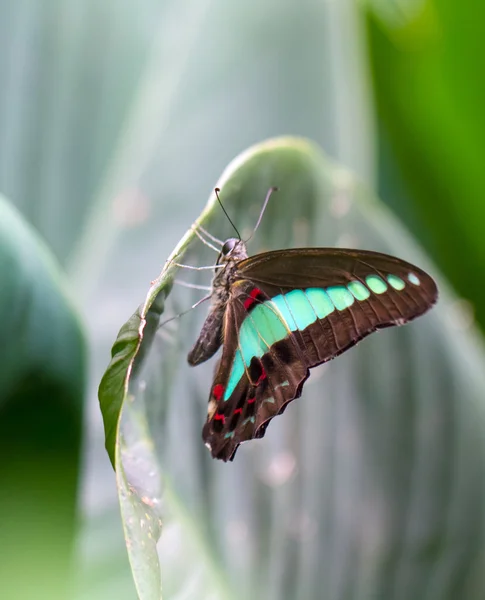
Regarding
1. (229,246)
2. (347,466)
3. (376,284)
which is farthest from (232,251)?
(347,466)

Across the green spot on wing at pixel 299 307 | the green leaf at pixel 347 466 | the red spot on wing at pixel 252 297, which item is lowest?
the green leaf at pixel 347 466

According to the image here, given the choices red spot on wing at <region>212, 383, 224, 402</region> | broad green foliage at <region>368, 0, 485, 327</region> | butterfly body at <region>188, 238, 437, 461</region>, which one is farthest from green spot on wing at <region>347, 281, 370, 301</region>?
broad green foliage at <region>368, 0, 485, 327</region>

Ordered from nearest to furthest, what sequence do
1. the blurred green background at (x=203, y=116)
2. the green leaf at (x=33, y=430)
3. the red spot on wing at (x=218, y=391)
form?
1. the green leaf at (x=33, y=430)
2. the red spot on wing at (x=218, y=391)
3. the blurred green background at (x=203, y=116)

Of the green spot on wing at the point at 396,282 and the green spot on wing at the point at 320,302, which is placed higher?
the green spot on wing at the point at 320,302

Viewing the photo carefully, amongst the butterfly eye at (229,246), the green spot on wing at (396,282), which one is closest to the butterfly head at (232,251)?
the butterfly eye at (229,246)

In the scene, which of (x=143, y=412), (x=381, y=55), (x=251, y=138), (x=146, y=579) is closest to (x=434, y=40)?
(x=381, y=55)

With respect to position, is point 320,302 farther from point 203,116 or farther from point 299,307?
point 203,116

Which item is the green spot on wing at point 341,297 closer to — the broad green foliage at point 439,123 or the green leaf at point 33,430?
the green leaf at point 33,430

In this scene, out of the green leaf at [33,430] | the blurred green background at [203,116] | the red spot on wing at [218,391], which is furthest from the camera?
the blurred green background at [203,116]
